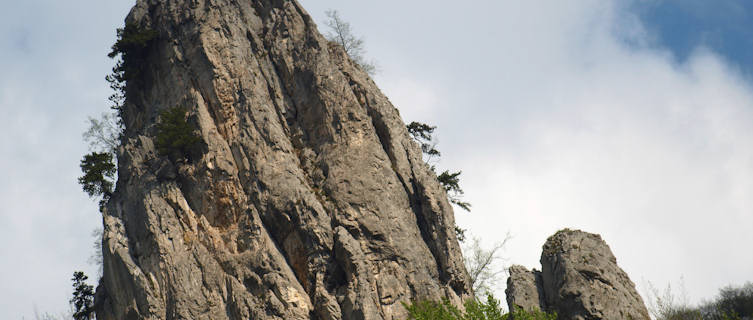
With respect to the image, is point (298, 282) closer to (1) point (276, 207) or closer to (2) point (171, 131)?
(1) point (276, 207)

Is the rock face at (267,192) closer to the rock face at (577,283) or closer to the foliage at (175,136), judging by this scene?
the foliage at (175,136)

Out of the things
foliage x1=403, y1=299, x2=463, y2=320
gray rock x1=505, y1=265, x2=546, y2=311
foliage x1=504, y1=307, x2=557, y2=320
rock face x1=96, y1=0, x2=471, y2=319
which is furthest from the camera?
rock face x1=96, y1=0, x2=471, y2=319

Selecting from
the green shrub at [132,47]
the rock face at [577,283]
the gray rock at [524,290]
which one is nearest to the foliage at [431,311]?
the gray rock at [524,290]

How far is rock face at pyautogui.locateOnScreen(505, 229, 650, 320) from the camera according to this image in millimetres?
25234

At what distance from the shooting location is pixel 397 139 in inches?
1441

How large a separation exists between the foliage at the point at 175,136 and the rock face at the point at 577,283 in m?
18.2

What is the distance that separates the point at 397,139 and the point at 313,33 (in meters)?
8.92

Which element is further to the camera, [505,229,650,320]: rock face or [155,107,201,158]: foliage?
[155,107,201,158]: foliage

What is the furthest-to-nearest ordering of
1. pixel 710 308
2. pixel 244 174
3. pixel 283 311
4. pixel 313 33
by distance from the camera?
pixel 710 308 < pixel 313 33 < pixel 244 174 < pixel 283 311

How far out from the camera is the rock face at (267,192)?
1162 inches

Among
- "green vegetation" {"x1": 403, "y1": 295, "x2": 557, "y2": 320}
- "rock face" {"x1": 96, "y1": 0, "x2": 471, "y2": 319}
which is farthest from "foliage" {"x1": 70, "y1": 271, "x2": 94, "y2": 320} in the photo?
"green vegetation" {"x1": 403, "y1": 295, "x2": 557, "y2": 320}

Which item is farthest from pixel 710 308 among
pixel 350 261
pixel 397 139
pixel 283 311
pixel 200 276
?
pixel 200 276

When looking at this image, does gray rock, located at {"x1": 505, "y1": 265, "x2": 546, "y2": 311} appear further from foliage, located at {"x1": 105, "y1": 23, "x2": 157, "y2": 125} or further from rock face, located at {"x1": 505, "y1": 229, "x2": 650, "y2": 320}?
foliage, located at {"x1": 105, "y1": 23, "x2": 157, "y2": 125}

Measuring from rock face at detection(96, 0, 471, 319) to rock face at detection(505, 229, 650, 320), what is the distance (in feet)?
16.7
